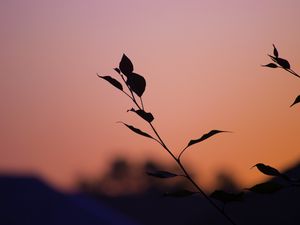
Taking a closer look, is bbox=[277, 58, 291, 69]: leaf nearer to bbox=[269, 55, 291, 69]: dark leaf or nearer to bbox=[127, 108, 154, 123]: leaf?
bbox=[269, 55, 291, 69]: dark leaf

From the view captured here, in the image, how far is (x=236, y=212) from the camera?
5.53 meters

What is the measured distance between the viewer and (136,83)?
26.9 inches

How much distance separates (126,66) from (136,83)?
0.09 feet

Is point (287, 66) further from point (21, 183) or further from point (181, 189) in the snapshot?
point (21, 183)

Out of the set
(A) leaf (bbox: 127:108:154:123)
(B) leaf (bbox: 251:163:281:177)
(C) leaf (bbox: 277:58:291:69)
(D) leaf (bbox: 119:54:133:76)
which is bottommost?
(B) leaf (bbox: 251:163:281:177)

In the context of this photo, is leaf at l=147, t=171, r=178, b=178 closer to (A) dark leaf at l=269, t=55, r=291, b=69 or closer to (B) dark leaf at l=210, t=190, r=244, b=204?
(B) dark leaf at l=210, t=190, r=244, b=204

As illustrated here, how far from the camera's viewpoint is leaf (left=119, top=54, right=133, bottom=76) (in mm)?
680

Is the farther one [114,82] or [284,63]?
[284,63]

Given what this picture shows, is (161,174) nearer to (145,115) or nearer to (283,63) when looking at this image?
(145,115)

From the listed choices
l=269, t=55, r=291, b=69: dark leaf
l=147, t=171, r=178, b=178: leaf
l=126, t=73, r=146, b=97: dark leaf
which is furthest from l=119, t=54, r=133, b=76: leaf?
l=269, t=55, r=291, b=69: dark leaf

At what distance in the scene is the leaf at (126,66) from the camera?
0.68m

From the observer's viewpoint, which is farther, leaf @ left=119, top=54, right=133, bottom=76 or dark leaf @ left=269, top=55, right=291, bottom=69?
dark leaf @ left=269, top=55, right=291, bottom=69

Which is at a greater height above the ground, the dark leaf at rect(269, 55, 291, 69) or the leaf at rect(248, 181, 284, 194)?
the dark leaf at rect(269, 55, 291, 69)

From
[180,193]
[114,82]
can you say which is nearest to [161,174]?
[180,193]
